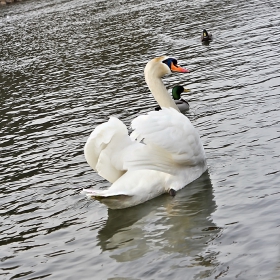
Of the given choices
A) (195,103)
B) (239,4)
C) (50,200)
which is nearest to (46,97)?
(195,103)

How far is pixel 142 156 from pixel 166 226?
4.45 feet

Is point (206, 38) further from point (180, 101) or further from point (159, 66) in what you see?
point (159, 66)

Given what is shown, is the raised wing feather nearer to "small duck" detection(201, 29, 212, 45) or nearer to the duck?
the duck

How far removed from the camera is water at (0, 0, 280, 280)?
829 centimetres

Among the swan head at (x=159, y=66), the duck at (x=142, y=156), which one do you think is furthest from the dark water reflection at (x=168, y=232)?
the swan head at (x=159, y=66)

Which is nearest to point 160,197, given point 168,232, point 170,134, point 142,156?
point 142,156

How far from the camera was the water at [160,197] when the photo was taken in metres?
8.29

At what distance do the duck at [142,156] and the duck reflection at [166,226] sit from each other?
213mm

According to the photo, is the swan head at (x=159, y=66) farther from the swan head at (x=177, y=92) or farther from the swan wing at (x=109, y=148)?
the swan head at (x=177, y=92)

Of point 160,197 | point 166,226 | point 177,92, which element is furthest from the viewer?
point 177,92

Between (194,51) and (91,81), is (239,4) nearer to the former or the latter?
(194,51)

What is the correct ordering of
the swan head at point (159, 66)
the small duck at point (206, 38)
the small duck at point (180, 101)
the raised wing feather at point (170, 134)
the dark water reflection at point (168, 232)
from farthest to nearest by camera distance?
the small duck at point (206, 38) < the small duck at point (180, 101) < the swan head at point (159, 66) < the raised wing feather at point (170, 134) < the dark water reflection at point (168, 232)

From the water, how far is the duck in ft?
1.00

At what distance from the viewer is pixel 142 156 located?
10.1m
